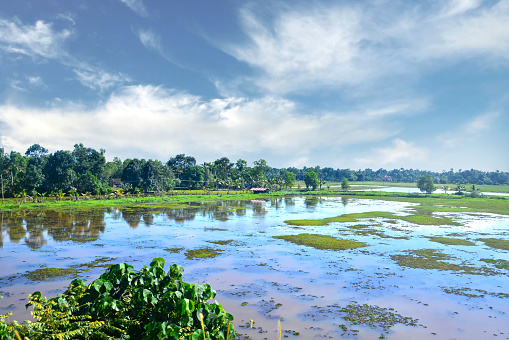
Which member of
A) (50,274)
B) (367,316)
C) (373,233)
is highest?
(373,233)

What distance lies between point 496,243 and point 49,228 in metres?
33.9

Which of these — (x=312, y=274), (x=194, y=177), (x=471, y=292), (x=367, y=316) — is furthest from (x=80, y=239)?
(x=194, y=177)

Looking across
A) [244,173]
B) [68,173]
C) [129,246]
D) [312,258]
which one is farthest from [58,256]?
[244,173]

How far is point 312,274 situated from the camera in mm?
15195

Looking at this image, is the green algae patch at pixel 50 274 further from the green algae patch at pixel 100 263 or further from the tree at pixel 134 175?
the tree at pixel 134 175

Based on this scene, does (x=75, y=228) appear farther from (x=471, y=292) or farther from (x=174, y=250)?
(x=471, y=292)

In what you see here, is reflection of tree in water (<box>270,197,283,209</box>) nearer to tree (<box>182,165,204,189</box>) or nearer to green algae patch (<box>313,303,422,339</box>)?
tree (<box>182,165,204,189</box>)

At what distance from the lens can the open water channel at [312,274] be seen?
10.4m

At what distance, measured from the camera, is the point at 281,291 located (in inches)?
510

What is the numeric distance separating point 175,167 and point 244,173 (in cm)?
2429

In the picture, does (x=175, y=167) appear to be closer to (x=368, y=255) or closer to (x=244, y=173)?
(x=244, y=173)

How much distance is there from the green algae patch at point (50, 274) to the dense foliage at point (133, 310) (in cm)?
1112

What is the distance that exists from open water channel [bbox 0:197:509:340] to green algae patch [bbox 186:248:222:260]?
0.44 m

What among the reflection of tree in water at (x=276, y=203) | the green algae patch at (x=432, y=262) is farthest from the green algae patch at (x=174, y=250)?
the reflection of tree in water at (x=276, y=203)
